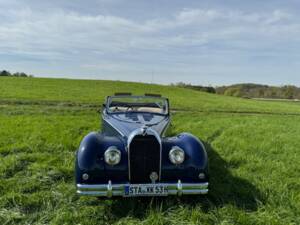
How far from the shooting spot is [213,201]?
388 cm

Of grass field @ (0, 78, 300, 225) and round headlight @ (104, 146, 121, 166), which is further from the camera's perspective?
round headlight @ (104, 146, 121, 166)

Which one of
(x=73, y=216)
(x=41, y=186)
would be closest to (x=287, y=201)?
(x=73, y=216)

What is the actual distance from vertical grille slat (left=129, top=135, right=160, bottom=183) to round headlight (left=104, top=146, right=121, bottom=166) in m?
0.18

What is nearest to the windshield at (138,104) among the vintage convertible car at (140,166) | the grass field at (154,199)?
the grass field at (154,199)

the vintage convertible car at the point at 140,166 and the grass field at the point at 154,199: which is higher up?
the vintage convertible car at the point at 140,166

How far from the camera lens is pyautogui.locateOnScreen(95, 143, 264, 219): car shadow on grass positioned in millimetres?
3537

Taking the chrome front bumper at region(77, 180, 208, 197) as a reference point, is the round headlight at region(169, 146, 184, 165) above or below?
above

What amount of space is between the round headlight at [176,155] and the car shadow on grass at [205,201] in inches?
23.5

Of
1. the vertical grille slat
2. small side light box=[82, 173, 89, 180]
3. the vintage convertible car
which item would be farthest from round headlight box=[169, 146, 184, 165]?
small side light box=[82, 173, 89, 180]

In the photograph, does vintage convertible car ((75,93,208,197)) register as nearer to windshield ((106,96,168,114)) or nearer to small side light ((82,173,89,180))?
small side light ((82,173,89,180))

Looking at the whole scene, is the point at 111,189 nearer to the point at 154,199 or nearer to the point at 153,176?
the point at 153,176

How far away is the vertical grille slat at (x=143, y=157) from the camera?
3576 millimetres

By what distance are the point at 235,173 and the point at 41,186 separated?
352cm

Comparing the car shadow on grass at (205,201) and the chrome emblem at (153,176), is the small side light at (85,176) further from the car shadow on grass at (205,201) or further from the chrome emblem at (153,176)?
the chrome emblem at (153,176)
